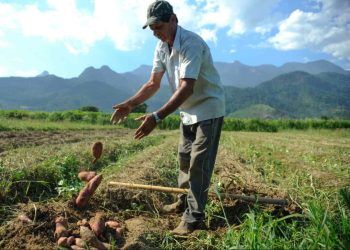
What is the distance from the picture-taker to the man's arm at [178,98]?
339 cm

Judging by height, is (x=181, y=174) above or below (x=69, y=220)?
above

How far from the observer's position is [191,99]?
3793mm

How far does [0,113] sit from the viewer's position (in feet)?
79.6

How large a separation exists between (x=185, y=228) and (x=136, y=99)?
1.42m

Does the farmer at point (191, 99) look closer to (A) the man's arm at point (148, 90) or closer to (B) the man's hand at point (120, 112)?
(B) the man's hand at point (120, 112)

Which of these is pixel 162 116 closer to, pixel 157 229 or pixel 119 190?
pixel 157 229

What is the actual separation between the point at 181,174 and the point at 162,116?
111cm

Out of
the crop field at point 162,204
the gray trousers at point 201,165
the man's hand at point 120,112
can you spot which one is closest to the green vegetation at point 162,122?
the crop field at point 162,204

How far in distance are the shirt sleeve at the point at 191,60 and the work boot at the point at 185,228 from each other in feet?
4.44

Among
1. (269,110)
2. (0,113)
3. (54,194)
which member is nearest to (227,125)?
(0,113)

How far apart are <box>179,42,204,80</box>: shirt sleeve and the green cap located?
1.07 feet

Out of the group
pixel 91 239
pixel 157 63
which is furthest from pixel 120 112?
pixel 91 239

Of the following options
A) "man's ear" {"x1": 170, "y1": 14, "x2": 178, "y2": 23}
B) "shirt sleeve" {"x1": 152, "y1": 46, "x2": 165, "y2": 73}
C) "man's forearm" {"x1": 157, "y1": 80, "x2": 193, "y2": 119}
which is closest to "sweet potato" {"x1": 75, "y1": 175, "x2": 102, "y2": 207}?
"man's forearm" {"x1": 157, "y1": 80, "x2": 193, "y2": 119}

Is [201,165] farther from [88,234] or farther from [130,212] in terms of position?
[88,234]
